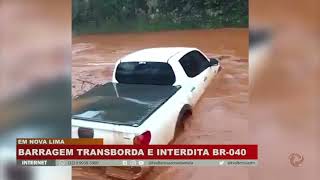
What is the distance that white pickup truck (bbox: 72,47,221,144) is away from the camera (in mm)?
2189

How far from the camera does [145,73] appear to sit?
2246mm

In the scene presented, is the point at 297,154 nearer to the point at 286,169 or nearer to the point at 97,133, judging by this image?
the point at 286,169

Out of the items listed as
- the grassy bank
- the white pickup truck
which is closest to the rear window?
the white pickup truck

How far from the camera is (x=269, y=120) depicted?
7.25 feet

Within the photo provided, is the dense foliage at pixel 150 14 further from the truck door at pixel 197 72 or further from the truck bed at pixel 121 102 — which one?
the truck bed at pixel 121 102

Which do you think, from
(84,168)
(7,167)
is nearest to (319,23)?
(84,168)

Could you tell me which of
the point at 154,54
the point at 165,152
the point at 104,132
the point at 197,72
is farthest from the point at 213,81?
the point at 104,132

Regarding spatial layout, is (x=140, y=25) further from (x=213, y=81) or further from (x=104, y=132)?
(x=104, y=132)

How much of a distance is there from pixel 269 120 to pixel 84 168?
0.98 meters

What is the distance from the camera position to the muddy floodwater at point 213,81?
219 centimetres

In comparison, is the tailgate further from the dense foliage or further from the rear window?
the dense foliage

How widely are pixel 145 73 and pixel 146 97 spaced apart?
0.13 meters

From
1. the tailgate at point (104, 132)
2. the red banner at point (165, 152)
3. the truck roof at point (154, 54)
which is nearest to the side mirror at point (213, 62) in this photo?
the truck roof at point (154, 54)

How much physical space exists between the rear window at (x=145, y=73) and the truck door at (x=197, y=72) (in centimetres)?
8
